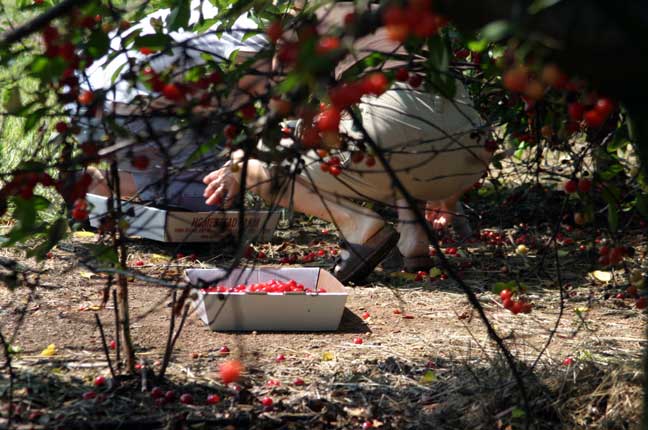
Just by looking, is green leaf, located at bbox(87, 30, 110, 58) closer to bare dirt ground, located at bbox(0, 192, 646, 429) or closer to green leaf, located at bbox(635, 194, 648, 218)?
bare dirt ground, located at bbox(0, 192, 646, 429)

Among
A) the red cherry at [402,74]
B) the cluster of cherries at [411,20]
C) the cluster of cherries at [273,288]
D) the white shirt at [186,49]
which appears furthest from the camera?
the cluster of cherries at [273,288]

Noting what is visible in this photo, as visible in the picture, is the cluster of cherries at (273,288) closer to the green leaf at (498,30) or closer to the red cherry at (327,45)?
the red cherry at (327,45)

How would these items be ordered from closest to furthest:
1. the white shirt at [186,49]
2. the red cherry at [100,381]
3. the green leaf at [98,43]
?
1. the green leaf at [98,43]
2. the white shirt at [186,49]
3. the red cherry at [100,381]

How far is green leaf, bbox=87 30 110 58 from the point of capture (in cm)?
191

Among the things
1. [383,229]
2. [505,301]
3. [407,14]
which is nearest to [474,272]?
[383,229]

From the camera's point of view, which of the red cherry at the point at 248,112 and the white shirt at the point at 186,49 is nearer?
the red cherry at the point at 248,112

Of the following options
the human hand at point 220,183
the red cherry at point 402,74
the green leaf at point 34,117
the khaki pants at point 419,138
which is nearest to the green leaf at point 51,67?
the green leaf at point 34,117

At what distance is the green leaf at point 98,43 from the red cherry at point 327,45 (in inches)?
30.1

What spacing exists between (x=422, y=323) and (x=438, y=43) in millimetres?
1922

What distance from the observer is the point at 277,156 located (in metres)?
1.78

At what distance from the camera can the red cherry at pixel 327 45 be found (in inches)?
46.5

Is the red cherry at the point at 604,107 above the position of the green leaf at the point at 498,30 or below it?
above

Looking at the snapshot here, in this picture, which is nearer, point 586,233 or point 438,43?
point 438,43

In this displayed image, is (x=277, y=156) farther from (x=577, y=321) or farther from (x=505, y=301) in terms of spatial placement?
(x=577, y=321)
